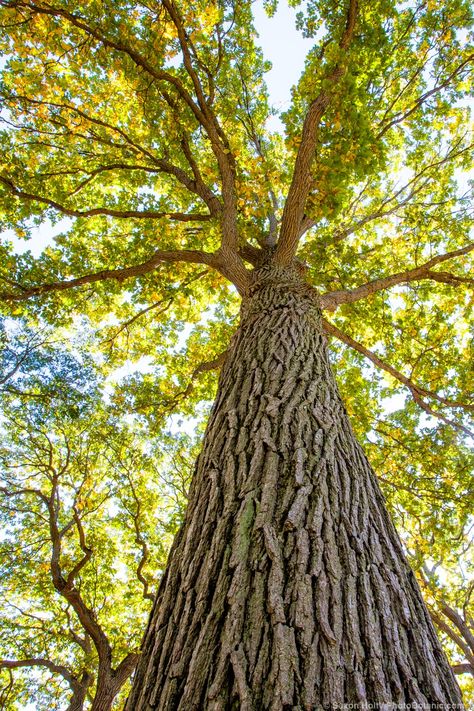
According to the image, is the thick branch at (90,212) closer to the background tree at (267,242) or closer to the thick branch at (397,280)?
the background tree at (267,242)

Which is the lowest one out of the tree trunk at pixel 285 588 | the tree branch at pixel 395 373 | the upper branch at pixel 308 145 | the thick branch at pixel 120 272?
the tree trunk at pixel 285 588

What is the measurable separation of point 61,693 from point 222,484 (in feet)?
45.9

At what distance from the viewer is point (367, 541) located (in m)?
1.71

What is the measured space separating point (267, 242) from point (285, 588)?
6298 millimetres

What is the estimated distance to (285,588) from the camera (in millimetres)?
1372

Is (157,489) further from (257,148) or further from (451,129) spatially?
(451,129)

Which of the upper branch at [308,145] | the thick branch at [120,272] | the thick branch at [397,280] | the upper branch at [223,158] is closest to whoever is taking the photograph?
the upper branch at [308,145]

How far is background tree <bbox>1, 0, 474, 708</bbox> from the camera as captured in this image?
4.54 ft

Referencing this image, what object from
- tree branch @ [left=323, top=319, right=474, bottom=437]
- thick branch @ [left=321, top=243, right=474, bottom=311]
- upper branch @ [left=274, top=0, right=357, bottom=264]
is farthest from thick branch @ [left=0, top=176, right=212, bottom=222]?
tree branch @ [left=323, top=319, right=474, bottom=437]

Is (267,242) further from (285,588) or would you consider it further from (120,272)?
(285,588)

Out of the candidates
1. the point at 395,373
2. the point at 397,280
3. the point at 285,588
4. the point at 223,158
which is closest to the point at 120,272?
the point at 223,158

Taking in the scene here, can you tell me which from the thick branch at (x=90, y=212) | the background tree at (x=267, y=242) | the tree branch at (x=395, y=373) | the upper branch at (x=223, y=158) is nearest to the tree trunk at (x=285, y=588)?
the background tree at (x=267, y=242)

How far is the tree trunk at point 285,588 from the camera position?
116cm

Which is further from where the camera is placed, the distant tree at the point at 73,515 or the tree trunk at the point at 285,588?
the distant tree at the point at 73,515
